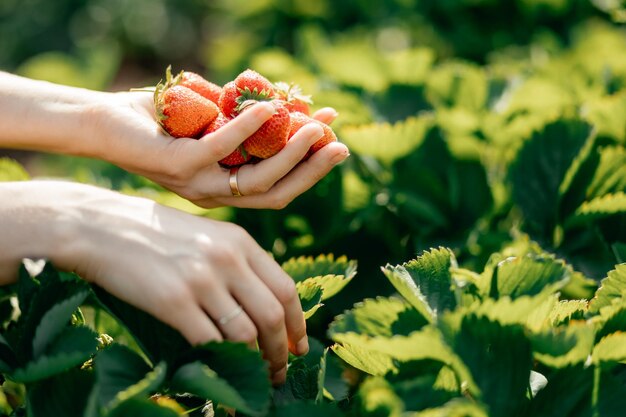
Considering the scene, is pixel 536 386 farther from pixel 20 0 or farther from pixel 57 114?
pixel 20 0

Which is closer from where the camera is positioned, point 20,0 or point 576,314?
point 576,314

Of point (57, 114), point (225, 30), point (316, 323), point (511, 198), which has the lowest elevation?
point (225, 30)

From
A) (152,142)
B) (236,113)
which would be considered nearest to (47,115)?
(152,142)

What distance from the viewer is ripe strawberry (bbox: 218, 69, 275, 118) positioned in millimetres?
1194

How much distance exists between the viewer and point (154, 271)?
91 cm

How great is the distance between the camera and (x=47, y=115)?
1.34m

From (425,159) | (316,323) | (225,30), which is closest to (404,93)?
(425,159)

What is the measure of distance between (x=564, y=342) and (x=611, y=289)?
24 cm

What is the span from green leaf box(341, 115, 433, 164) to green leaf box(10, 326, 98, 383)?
0.71 meters

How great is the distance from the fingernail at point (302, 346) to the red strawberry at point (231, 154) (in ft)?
1.04

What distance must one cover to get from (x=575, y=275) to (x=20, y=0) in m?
5.59

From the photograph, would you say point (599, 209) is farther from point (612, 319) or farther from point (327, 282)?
point (327, 282)

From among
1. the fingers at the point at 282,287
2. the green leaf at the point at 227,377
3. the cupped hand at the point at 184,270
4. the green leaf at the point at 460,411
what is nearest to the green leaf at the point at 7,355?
the cupped hand at the point at 184,270

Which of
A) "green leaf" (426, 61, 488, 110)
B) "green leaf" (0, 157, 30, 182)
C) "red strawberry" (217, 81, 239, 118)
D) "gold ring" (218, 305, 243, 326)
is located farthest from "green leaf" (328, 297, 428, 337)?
"green leaf" (426, 61, 488, 110)
